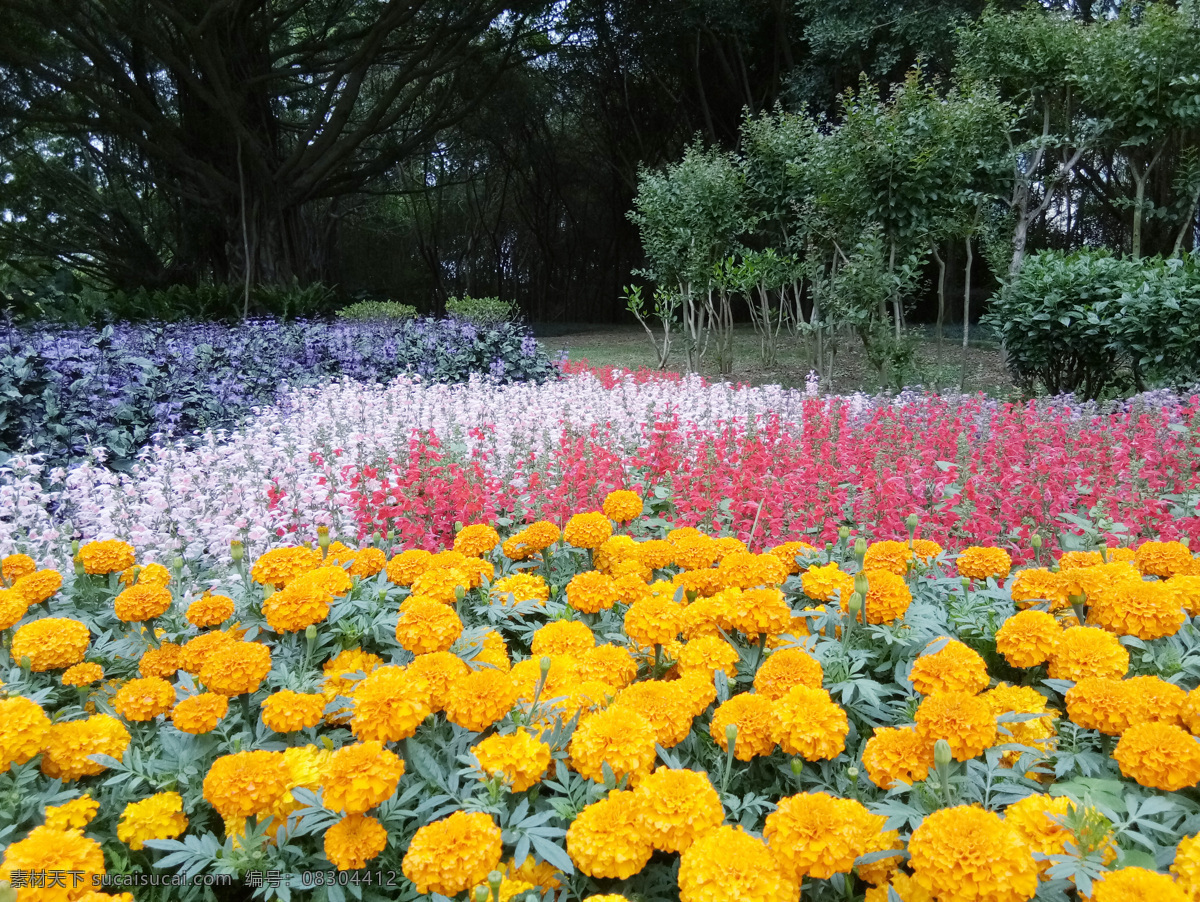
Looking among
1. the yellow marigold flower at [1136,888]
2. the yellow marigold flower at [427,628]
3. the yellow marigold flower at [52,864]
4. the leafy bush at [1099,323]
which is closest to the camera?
the yellow marigold flower at [1136,888]

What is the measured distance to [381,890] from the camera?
3.99ft

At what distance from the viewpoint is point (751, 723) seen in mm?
1190

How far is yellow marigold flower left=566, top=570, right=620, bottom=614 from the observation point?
1.57 meters

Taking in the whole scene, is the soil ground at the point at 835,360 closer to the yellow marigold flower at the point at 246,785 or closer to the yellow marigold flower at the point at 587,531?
the yellow marigold flower at the point at 587,531

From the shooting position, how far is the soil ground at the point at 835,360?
8352 millimetres

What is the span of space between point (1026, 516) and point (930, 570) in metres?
1.71

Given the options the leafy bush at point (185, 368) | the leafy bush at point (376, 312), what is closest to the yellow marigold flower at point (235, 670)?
the leafy bush at point (185, 368)

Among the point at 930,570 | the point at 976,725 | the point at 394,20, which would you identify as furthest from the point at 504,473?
the point at 394,20

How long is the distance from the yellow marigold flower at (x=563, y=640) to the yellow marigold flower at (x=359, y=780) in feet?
1.36

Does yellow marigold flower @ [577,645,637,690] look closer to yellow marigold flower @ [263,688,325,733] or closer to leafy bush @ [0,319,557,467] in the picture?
yellow marigold flower @ [263,688,325,733]

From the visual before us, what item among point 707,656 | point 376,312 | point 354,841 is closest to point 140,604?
point 354,841

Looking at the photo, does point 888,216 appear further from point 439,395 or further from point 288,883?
point 288,883

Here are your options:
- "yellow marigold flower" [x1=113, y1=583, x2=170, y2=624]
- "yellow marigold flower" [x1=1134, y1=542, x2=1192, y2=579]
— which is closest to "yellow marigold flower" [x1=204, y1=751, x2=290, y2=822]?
"yellow marigold flower" [x1=113, y1=583, x2=170, y2=624]

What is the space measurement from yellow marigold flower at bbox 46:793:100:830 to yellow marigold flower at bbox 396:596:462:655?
20.5 inches
